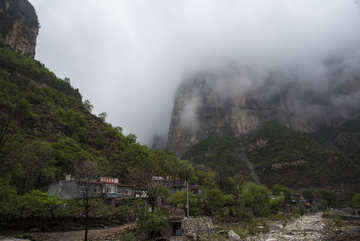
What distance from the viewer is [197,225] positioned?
106 feet

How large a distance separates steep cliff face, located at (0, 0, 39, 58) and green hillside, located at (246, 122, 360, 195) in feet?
504

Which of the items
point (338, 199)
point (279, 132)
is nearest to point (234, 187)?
point (338, 199)

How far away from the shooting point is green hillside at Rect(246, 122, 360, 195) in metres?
118

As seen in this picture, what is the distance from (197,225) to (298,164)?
402ft

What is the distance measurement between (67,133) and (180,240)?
70.0 m

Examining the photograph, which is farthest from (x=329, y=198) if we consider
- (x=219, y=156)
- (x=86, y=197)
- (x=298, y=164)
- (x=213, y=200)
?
(x=86, y=197)

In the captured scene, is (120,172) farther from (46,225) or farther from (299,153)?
(299,153)

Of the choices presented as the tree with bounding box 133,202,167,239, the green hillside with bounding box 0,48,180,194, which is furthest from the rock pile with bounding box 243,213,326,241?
the green hillside with bounding box 0,48,180,194

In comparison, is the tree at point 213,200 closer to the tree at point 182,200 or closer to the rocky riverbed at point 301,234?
the tree at point 182,200

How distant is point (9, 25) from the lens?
98812 millimetres

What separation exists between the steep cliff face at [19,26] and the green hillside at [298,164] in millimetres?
153603

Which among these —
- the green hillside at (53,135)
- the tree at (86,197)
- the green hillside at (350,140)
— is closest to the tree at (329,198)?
the green hillside at (350,140)

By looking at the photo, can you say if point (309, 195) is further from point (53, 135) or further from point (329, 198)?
point (53, 135)

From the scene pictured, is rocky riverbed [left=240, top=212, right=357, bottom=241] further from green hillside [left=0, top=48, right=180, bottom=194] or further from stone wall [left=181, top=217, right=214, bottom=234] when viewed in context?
green hillside [left=0, top=48, right=180, bottom=194]
